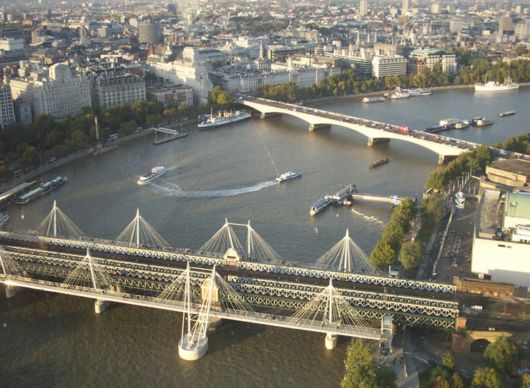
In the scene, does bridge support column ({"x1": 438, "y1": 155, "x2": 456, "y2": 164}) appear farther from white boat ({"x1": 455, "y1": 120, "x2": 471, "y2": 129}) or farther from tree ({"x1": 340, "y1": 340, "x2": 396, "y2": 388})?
tree ({"x1": 340, "y1": 340, "x2": 396, "y2": 388})

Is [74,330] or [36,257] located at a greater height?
[36,257]

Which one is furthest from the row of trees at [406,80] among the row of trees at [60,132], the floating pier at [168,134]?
the row of trees at [60,132]

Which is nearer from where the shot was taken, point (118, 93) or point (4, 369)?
point (4, 369)

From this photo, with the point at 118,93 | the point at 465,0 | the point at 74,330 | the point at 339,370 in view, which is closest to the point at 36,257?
the point at 74,330

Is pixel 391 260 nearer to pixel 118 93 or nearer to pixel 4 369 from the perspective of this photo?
pixel 4 369

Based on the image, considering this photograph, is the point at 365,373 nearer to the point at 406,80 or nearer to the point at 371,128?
the point at 371,128

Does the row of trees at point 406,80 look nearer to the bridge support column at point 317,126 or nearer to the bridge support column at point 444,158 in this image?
the bridge support column at point 317,126

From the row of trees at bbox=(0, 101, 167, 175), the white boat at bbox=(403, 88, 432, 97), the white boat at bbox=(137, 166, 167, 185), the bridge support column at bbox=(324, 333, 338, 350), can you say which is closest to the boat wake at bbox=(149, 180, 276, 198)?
the white boat at bbox=(137, 166, 167, 185)
